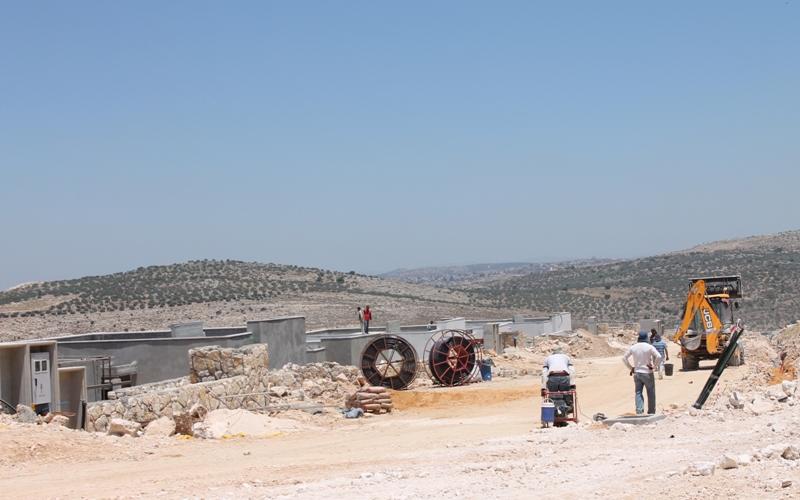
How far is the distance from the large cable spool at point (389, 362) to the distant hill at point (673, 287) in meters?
45.7

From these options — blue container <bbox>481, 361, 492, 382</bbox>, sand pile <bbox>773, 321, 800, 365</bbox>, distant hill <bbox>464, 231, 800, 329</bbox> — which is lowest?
blue container <bbox>481, 361, 492, 382</bbox>

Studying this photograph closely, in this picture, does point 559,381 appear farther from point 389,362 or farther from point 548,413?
point 389,362

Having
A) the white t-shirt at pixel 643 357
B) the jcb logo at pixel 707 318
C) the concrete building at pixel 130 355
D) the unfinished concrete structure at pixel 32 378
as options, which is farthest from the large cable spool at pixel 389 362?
the white t-shirt at pixel 643 357

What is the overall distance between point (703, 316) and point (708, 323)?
1.07 ft

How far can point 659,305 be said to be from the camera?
95625mm

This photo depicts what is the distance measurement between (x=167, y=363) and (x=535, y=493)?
18126 mm

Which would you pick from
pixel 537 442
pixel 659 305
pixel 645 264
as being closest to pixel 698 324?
pixel 537 442

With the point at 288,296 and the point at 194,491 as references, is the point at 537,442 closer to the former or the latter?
the point at 194,491

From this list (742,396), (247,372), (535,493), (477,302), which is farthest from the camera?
(477,302)

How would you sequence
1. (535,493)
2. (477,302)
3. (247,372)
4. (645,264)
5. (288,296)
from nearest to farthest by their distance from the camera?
(535,493)
(247,372)
(288,296)
(477,302)
(645,264)

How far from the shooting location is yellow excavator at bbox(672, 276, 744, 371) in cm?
3462

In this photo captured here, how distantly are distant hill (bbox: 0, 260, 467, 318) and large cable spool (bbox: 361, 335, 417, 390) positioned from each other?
145ft

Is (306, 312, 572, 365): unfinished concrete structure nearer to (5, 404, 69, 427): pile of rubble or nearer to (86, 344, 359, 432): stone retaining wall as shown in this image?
(86, 344, 359, 432): stone retaining wall

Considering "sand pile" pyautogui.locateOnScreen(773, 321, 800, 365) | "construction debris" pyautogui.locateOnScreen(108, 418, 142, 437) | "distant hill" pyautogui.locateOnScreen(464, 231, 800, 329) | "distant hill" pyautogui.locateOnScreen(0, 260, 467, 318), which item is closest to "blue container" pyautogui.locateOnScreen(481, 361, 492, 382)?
"sand pile" pyautogui.locateOnScreen(773, 321, 800, 365)
